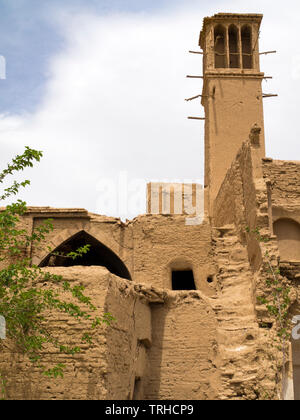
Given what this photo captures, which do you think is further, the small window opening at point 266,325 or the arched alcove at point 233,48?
the arched alcove at point 233,48

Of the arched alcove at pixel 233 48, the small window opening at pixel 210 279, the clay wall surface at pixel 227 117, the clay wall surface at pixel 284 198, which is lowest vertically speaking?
the small window opening at pixel 210 279

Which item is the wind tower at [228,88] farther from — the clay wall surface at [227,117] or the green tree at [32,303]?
the green tree at [32,303]

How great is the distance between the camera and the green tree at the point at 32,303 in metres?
7.39

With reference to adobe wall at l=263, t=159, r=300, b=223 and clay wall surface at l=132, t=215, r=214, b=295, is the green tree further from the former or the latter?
adobe wall at l=263, t=159, r=300, b=223

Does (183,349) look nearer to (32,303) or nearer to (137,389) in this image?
(137,389)

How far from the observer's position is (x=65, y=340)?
791 cm

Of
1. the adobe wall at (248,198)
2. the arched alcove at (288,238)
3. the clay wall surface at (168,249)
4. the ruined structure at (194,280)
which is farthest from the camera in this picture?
the arched alcove at (288,238)

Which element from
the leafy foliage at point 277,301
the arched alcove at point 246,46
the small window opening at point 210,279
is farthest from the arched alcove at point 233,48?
the leafy foliage at point 277,301

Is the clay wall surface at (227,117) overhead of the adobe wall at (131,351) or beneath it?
overhead

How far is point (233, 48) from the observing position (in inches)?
846

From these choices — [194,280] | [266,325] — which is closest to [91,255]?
[194,280]

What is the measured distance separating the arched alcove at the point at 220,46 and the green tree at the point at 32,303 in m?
14.9

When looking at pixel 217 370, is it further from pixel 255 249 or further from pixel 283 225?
pixel 283 225
